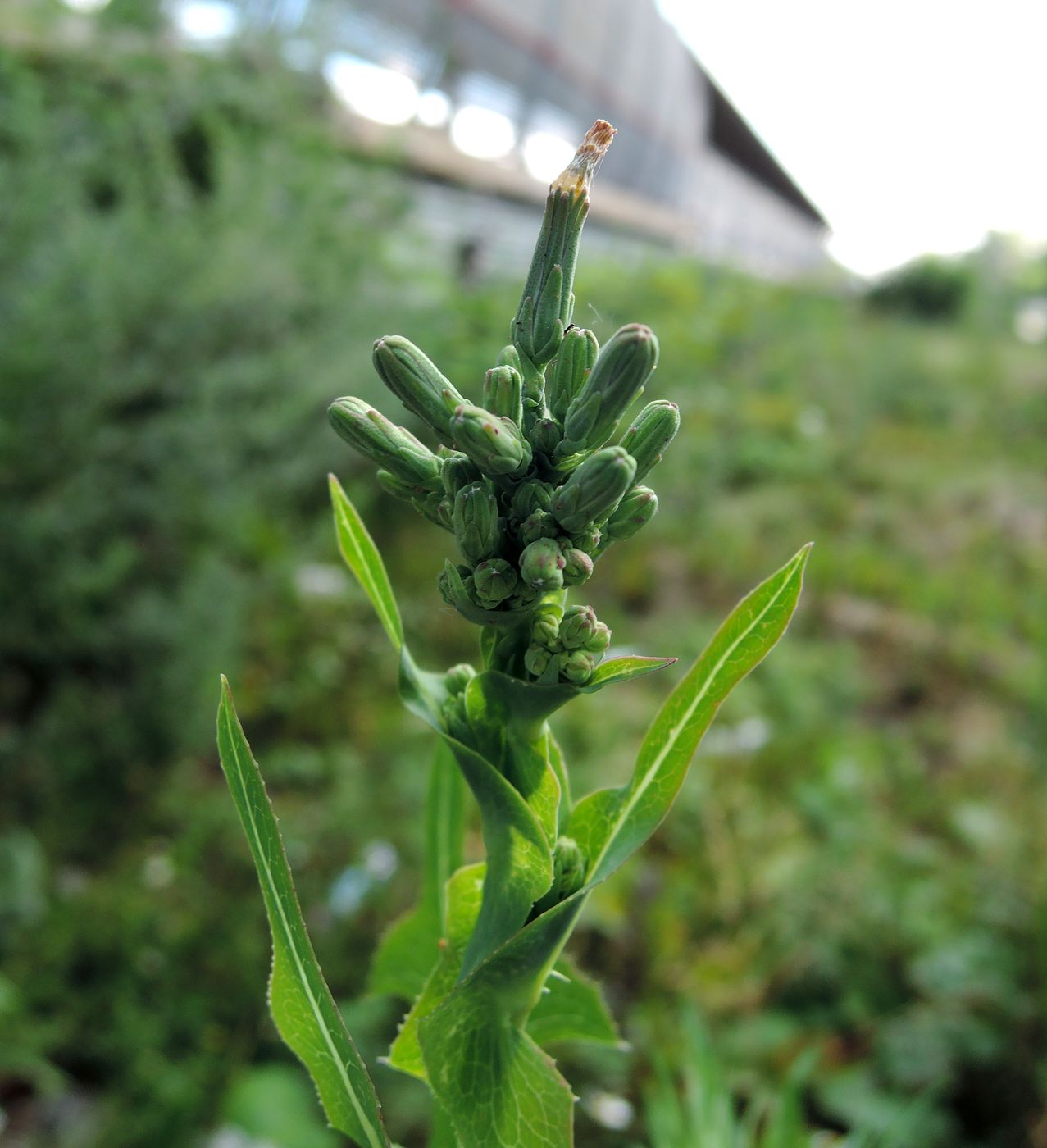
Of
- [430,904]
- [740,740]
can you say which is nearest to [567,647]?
[430,904]

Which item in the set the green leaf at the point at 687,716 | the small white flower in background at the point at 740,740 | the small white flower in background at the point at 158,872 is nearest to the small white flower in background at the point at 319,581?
the small white flower in background at the point at 158,872

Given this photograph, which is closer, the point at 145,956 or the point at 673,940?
the point at 145,956

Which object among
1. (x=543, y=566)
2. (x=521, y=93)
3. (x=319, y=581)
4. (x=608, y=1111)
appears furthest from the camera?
(x=521, y=93)

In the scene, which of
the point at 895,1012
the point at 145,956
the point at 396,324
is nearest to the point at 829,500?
the point at 396,324

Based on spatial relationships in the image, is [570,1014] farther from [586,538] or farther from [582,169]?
[582,169]

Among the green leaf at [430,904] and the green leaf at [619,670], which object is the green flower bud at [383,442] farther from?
the green leaf at [430,904]

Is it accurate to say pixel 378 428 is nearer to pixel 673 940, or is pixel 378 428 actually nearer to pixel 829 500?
pixel 673 940

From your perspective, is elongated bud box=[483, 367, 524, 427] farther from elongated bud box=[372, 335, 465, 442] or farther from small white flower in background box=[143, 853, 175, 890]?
small white flower in background box=[143, 853, 175, 890]
